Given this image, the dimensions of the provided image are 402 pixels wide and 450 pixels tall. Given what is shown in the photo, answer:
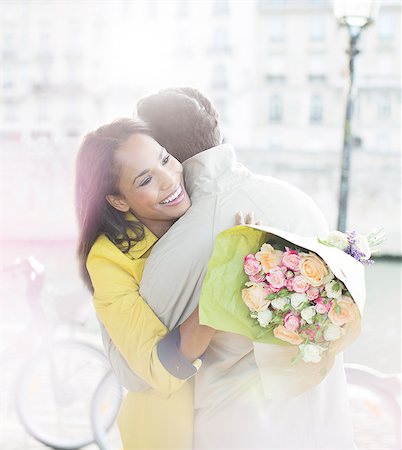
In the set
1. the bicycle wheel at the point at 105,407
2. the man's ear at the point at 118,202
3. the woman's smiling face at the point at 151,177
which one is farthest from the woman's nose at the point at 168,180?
the bicycle wheel at the point at 105,407

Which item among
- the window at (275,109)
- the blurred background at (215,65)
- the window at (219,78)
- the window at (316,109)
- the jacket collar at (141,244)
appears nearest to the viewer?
the jacket collar at (141,244)

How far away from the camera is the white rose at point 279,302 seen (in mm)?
1437

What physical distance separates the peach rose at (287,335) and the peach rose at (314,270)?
104 mm

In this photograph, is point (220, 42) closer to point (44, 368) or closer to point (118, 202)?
point (44, 368)

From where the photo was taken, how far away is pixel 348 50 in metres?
4.37

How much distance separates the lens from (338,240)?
148 centimetres

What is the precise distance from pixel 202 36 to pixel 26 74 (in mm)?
11293

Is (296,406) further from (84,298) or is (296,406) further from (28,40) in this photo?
(28,40)

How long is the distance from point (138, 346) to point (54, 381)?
5.94 feet

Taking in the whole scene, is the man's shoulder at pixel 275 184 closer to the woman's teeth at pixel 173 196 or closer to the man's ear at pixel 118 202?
the woman's teeth at pixel 173 196

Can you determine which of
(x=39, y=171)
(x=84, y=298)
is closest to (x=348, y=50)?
(x=84, y=298)

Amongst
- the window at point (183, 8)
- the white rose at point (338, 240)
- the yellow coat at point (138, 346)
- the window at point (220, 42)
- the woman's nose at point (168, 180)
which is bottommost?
the window at point (220, 42)

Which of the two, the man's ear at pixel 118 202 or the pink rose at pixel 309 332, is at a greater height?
the man's ear at pixel 118 202

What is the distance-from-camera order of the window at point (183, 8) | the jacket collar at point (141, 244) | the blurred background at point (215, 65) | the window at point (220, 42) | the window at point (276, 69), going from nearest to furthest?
the jacket collar at point (141, 244) < the blurred background at point (215, 65) < the window at point (276, 69) < the window at point (220, 42) < the window at point (183, 8)
